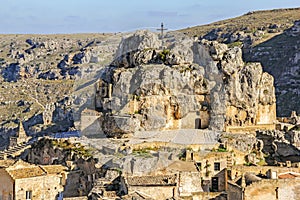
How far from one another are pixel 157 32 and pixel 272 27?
88.8 meters

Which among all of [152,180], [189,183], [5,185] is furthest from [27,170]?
[189,183]

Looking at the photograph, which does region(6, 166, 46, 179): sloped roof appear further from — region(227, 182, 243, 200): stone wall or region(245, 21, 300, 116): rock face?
region(245, 21, 300, 116): rock face

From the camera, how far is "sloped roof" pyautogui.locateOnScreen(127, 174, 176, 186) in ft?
104

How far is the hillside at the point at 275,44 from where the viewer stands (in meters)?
93.9

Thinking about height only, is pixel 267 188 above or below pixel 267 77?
below

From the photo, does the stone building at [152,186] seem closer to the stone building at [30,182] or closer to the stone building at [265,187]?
the stone building at [265,187]

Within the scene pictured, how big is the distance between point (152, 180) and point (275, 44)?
8874 centimetres

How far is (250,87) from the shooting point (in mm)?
47594

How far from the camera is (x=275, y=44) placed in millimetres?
117250

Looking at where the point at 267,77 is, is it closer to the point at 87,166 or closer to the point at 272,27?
the point at 87,166

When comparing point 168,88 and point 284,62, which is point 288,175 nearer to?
point 168,88

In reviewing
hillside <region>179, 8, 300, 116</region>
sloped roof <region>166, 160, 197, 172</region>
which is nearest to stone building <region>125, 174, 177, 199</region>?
sloped roof <region>166, 160, 197, 172</region>

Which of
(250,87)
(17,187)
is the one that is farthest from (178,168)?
(250,87)

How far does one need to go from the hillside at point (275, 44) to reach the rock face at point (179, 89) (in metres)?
34.9
